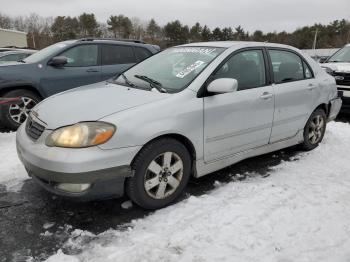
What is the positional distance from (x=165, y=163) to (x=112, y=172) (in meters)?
0.56

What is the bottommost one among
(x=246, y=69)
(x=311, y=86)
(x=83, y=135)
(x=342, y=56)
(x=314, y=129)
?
(x=314, y=129)

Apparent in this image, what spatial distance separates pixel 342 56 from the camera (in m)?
9.05

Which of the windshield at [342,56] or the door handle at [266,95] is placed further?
the windshield at [342,56]

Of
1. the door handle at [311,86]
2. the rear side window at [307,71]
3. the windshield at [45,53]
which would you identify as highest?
the windshield at [45,53]

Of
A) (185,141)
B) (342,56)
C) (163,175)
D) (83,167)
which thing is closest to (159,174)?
(163,175)

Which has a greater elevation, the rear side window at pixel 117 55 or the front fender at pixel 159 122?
the rear side window at pixel 117 55

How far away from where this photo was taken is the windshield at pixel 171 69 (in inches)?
153

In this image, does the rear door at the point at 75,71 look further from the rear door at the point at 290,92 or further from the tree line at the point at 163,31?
the tree line at the point at 163,31

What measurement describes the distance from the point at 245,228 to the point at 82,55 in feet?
17.2

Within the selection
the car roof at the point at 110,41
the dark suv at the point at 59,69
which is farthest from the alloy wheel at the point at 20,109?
the car roof at the point at 110,41

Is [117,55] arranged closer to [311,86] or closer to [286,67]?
[286,67]

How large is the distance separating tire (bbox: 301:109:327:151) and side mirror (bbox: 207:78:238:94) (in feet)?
6.90

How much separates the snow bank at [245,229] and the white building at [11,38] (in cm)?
4548

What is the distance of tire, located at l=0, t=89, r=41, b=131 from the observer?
626 cm
